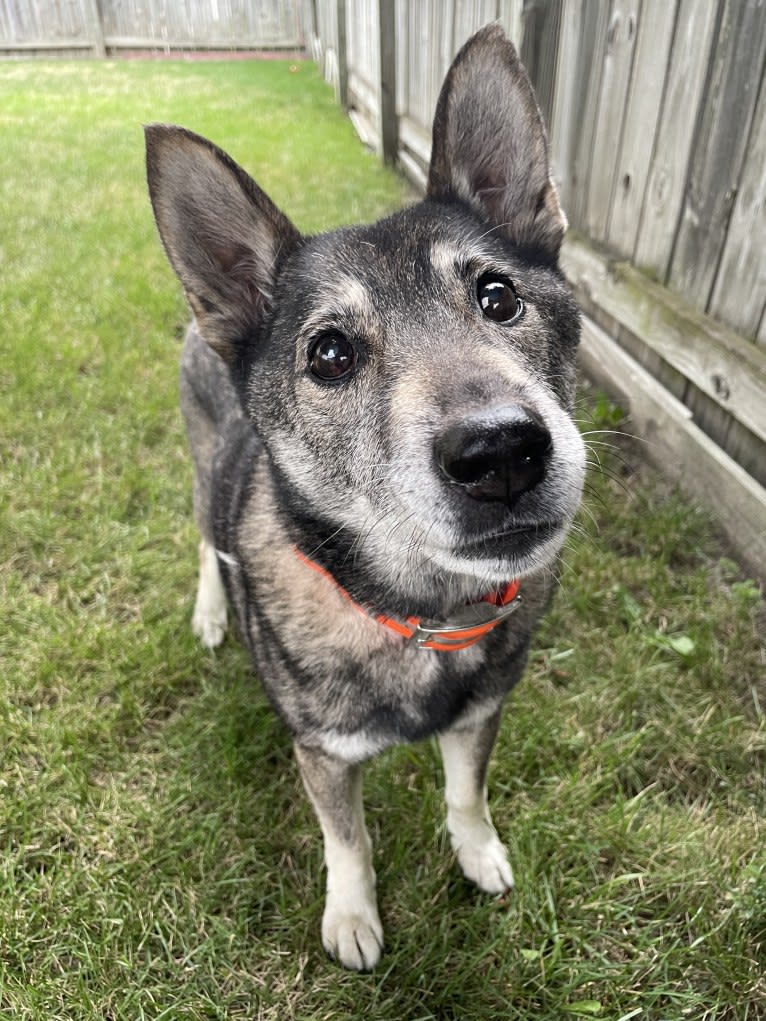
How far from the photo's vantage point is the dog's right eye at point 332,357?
5.61 ft

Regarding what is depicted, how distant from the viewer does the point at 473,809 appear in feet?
6.96

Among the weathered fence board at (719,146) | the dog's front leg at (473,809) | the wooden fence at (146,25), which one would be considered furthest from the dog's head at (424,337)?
the wooden fence at (146,25)

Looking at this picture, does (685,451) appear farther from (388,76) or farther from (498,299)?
(388,76)

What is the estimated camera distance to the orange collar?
1791 millimetres

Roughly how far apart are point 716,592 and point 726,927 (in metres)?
1.40

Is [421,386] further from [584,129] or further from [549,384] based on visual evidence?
[584,129]

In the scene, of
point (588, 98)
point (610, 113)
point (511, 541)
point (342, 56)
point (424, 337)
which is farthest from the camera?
point (342, 56)

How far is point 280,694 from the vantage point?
1.97 metres

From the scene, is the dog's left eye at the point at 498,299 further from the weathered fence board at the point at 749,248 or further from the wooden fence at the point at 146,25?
the wooden fence at the point at 146,25

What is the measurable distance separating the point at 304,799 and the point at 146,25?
21196 mm

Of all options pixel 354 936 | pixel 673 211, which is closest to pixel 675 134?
pixel 673 211

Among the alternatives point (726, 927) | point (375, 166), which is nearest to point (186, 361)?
point (726, 927)

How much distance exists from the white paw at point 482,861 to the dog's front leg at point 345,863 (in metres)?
0.30

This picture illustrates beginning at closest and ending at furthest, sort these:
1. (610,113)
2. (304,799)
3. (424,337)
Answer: (424,337)
(304,799)
(610,113)
